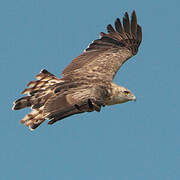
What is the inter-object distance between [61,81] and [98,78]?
1.16 meters

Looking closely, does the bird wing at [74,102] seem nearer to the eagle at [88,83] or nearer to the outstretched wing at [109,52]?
the eagle at [88,83]

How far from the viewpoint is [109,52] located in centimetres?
2005

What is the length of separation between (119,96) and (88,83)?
49.0 inches

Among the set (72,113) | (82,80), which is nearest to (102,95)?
(82,80)

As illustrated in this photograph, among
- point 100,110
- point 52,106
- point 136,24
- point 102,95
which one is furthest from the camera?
point 136,24

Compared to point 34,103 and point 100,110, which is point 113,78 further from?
point 100,110

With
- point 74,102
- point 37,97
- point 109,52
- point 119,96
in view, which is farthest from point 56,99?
point 109,52

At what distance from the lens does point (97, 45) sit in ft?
66.3

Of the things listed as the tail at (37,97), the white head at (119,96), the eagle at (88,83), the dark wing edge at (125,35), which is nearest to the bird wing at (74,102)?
the eagle at (88,83)

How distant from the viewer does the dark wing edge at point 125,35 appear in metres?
20.5

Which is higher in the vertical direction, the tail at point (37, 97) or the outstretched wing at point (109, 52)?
the outstretched wing at point (109, 52)

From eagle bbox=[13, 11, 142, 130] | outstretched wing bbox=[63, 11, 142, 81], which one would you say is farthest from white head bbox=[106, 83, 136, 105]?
outstretched wing bbox=[63, 11, 142, 81]

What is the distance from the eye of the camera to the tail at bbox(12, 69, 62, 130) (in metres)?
16.9

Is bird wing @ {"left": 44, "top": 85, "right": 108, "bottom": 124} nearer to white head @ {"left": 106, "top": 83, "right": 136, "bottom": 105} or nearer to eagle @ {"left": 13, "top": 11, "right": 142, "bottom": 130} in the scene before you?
eagle @ {"left": 13, "top": 11, "right": 142, "bottom": 130}
